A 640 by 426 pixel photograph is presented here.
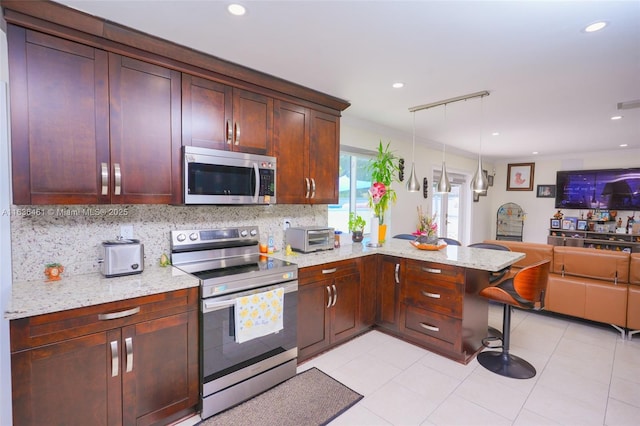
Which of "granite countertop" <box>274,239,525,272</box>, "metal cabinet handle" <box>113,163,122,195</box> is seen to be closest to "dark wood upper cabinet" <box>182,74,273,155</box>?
"metal cabinet handle" <box>113,163,122,195</box>

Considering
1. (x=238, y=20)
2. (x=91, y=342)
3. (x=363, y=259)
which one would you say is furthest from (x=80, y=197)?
(x=363, y=259)

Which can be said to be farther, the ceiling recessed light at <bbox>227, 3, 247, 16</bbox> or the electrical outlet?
the electrical outlet

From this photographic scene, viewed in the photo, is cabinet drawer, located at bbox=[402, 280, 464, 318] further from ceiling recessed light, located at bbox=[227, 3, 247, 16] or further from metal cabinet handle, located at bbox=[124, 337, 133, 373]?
ceiling recessed light, located at bbox=[227, 3, 247, 16]

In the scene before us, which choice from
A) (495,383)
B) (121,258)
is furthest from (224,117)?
(495,383)

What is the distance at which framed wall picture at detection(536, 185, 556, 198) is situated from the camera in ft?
23.4

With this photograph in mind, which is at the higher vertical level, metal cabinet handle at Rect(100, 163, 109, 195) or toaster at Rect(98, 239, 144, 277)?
metal cabinet handle at Rect(100, 163, 109, 195)

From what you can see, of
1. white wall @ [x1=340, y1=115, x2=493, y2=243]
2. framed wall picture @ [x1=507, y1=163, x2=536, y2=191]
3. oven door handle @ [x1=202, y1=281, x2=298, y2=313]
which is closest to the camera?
oven door handle @ [x1=202, y1=281, x2=298, y2=313]

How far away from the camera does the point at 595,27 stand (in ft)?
6.20

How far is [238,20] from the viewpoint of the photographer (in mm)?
1887

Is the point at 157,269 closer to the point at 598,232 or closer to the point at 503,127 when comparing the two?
the point at 503,127

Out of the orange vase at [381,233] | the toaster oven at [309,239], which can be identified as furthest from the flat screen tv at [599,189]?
the toaster oven at [309,239]

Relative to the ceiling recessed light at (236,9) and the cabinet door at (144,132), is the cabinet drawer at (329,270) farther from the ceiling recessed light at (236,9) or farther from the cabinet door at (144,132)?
the ceiling recessed light at (236,9)

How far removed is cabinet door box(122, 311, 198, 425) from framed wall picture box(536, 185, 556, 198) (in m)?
8.07

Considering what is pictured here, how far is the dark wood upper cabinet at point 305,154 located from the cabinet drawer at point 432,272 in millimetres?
1070
